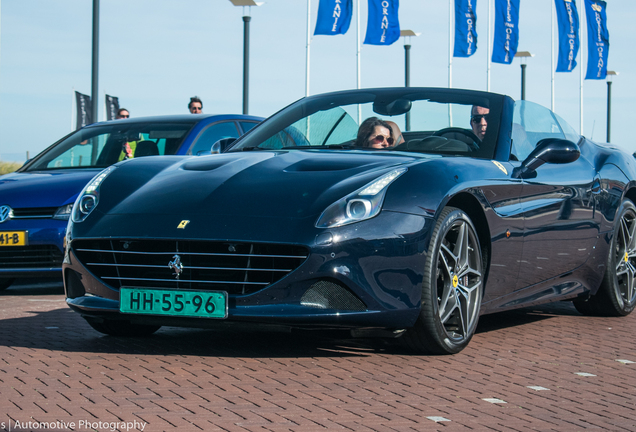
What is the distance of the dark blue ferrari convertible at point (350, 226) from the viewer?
4.10 metres

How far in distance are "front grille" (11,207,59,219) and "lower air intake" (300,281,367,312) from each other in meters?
3.96

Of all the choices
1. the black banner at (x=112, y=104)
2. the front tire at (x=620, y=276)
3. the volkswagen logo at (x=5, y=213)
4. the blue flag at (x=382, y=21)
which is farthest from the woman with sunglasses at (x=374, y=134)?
the blue flag at (x=382, y=21)

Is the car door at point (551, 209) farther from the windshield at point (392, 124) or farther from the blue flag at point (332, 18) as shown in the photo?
the blue flag at point (332, 18)

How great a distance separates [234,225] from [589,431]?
5.83ft

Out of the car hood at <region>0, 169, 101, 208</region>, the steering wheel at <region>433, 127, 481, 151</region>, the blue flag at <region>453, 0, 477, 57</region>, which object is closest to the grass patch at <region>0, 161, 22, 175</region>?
the blue flag at <region>453, 0, 477, 57</region>

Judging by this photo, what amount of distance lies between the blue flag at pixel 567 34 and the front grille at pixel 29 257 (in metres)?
31.2

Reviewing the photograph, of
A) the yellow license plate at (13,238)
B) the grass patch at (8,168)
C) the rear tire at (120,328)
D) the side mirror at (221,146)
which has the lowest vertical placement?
the grass patch at (8,168)

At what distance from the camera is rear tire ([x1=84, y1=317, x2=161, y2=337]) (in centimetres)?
497

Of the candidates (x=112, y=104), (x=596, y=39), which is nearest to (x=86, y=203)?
(x=112, y=104)

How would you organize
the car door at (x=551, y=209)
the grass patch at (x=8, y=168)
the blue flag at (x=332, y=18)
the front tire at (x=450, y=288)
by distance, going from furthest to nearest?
the grass patch at (x=8, y=168), the blue flag at (x=332, y=18), the car door at (x=551, y=209), the front tire at (x=450, y=288)

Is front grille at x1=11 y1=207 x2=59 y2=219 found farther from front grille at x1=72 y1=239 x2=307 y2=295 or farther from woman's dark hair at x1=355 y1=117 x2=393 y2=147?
front grille at x1=72 y1=239 x2=307 y2=295

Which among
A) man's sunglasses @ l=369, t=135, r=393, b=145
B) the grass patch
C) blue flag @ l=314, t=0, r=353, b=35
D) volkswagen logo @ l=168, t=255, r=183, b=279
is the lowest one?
the grass patch

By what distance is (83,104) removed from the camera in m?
22.3

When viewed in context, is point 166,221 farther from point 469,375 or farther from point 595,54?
point 595,54
